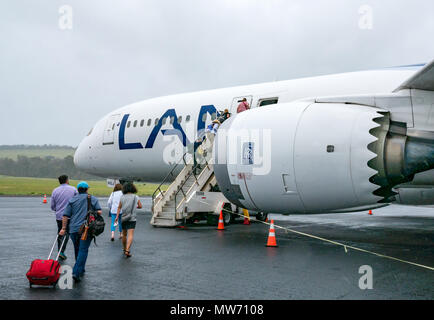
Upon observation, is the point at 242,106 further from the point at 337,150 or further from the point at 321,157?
the point at 337,150

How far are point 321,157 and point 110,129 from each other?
13.8 m

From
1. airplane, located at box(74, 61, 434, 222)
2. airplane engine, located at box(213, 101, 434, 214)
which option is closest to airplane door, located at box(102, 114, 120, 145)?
airplane, located at box(74, 61, 434, 222)

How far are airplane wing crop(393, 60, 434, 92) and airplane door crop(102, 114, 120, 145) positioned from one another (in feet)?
46.1

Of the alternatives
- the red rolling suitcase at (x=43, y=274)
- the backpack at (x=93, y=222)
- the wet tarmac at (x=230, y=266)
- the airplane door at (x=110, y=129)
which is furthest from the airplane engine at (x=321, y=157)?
the airplane door at (x=110, y=129)

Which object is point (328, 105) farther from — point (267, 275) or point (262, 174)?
point (267, 275)

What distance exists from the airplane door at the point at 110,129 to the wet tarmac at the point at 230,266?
7461mm

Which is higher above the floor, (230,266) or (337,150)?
(337,150)

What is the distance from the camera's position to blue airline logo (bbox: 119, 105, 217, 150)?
54.1 ft

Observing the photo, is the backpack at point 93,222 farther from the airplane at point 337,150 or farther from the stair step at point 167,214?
the stair step at point 167,214

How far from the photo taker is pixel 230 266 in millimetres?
8328

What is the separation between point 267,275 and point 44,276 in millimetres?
3668

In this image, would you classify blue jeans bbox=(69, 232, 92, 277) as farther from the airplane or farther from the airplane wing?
the airplane wing

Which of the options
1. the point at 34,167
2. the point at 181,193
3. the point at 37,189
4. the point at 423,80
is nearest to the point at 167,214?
the point at 181,193
